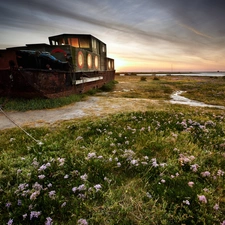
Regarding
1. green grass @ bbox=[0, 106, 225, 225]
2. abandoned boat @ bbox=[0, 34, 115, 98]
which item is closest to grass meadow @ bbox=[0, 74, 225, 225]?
green grass @ bbox=[0, 106, 225, 225]

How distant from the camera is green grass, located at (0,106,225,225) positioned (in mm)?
2357

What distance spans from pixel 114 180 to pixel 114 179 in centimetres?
3

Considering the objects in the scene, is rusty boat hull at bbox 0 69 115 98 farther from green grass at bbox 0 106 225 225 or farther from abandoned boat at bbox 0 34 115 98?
green grass at bbox 0 106 225 225

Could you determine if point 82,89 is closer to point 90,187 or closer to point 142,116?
point 142,116

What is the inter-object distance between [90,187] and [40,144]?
2.61 m

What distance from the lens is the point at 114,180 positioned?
312 centimetres

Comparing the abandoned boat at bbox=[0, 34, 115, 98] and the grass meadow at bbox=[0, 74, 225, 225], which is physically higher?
the abandoned boat at bbox=[0, 34, 115, 98]

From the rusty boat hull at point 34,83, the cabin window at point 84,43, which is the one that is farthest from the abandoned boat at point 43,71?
the cabin window at point 84,43

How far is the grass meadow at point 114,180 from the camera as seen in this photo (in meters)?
2.34

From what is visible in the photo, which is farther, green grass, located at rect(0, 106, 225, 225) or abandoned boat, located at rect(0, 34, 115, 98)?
abandoned boat, located at rect(0, 34, 115, 98)

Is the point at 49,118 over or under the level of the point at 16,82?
under

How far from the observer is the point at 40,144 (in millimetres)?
4633

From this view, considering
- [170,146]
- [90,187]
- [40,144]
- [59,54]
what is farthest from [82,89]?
[90,187]

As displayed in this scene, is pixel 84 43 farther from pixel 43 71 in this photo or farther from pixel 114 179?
pixel 114 179
